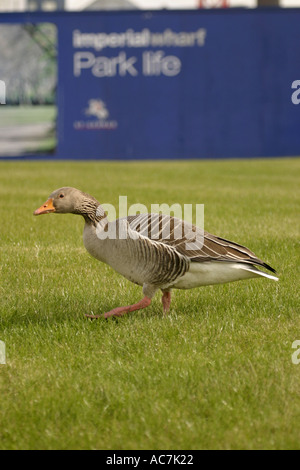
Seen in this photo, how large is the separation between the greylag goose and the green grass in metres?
0.36

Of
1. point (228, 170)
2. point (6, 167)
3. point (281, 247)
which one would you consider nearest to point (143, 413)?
point (281, 247)

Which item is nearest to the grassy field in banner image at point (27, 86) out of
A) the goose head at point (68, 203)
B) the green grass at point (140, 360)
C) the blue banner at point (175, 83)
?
the blue banner at point (175, 83)

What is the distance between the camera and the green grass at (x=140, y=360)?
3.45 meters

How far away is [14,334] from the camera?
4941 mm

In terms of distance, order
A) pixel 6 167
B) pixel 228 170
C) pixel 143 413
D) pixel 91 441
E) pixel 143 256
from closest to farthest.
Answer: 1. pixel 91 441
2. pixel 143 413
3. pixel 143 256
4. pixel 228 170
5. pixel 6 167

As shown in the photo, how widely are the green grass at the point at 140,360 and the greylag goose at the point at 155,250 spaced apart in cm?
36

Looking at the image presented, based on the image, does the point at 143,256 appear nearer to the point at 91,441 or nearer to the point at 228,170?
the point at 91,441

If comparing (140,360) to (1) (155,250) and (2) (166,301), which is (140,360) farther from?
(2) (166,301)

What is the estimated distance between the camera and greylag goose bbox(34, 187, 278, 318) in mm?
4836

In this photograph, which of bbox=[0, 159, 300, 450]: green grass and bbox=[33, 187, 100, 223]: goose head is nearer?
bbox=[0, 159, 300, 450]: green grass

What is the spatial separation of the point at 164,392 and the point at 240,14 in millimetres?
25764

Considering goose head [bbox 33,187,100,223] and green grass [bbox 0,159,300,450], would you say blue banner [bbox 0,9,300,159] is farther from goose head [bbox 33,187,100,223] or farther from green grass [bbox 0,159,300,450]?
goose head [bbox 33,187,100,223]

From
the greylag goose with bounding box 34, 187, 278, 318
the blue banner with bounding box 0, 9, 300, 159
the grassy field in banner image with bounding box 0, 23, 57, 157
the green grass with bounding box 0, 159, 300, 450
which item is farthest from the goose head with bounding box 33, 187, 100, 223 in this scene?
the blue banner with bounding box 0, 9, 300, 159

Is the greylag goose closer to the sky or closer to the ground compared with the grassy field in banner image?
closer to the ground
